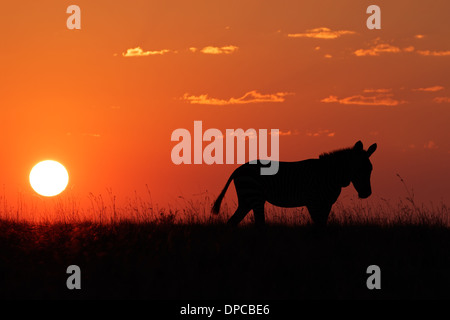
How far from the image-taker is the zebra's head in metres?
14.3

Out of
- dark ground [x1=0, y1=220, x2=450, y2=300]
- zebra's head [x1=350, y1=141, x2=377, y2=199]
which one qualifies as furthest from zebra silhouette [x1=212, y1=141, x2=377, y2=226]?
dark ground [x1=0, y1=220, x2=450, y2=300]

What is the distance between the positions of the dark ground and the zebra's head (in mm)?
2323

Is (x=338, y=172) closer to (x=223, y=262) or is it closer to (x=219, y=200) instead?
(x=219, y=200)

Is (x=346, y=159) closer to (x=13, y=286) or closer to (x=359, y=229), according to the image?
(x=359, y=229)

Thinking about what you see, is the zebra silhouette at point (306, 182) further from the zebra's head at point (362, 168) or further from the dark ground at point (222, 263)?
the dark ground at point (222, 263)

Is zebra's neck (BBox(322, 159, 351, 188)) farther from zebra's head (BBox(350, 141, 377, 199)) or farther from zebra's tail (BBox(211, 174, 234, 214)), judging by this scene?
zebra's tail (BBox(211, 174, 234, 214))

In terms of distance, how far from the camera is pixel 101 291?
8.62 meters

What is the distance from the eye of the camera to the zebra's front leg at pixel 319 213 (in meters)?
13.6

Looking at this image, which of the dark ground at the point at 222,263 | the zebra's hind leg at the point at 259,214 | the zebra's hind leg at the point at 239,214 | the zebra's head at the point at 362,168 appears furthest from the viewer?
the zebra's head at the point at 362,168

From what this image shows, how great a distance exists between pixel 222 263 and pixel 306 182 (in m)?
5.19

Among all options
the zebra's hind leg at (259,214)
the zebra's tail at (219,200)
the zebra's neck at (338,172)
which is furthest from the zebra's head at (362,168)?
the zebra's tail at (219,200)

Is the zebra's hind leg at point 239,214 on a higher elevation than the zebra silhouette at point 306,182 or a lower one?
lower

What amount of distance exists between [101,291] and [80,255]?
1503mm
